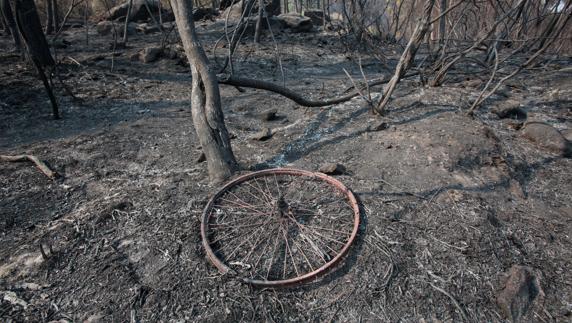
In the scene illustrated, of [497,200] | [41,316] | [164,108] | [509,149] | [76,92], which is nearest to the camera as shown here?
[41,316]

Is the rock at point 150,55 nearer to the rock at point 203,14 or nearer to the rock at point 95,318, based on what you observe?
the rock at point 203,14

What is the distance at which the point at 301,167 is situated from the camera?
304 cm

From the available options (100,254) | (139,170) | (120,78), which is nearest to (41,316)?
(100,254)

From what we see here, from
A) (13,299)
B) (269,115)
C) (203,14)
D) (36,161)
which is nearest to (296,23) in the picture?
(203,14)

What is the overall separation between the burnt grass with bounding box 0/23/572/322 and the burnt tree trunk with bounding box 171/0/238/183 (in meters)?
0.21

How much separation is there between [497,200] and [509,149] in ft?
3.00

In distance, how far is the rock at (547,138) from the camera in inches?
130

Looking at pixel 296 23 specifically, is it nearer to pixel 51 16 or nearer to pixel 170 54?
pixel 170 54

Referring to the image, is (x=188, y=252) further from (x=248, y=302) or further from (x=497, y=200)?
(x=497, y=200)

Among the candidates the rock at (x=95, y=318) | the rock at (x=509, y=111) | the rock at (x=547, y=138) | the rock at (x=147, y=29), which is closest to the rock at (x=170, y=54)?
the rock at (x=147, y=29)

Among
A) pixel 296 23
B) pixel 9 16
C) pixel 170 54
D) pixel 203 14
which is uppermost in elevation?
pixel 9 16

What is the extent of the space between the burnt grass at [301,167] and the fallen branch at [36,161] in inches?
2.3

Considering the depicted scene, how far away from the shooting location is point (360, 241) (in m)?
2.27

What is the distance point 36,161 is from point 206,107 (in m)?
1.62
